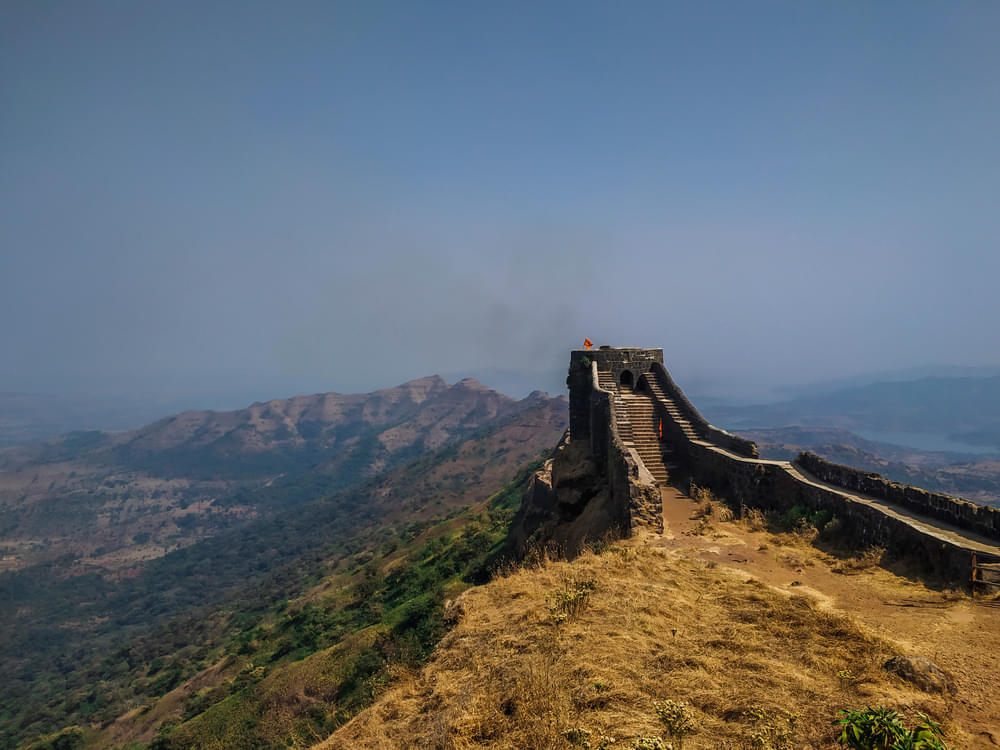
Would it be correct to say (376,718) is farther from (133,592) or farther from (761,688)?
(133,592)

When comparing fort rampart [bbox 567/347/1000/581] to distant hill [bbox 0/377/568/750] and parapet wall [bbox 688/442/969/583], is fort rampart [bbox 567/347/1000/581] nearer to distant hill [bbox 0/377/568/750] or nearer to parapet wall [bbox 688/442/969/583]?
parapet wall [bbox 688/442/969/583]

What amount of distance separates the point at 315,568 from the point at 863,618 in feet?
269

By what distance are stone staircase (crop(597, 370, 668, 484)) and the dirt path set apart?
540 centimetres

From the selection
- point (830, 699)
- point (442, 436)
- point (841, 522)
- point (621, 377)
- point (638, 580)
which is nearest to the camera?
point (830, 699)

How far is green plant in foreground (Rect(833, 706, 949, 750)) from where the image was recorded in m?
4.30

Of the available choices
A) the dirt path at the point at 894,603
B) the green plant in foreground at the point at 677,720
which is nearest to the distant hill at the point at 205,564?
the green plant in foreground at the point at 677,720

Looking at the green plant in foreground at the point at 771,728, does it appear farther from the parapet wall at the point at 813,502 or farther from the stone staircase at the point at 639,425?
the stone staircase at the point at 639,425

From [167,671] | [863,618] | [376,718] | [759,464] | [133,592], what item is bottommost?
[133,592]

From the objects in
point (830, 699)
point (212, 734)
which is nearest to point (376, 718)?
point (830, 699)

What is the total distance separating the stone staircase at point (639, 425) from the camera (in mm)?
18234

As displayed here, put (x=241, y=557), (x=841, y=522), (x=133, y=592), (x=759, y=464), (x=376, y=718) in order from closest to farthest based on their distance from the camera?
1. (x=376, y=718)
2. (x=841, y=522)
3. (x=759, y=464)
4. (x=133, y=592)
5. (x=241, y=557)

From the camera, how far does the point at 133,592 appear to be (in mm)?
104375

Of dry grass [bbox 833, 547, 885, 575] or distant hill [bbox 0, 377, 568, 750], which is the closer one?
dry grass [bbox 833, 547, 885, 575]

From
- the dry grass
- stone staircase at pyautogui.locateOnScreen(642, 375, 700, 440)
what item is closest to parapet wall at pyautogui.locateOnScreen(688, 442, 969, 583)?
the dry grass
